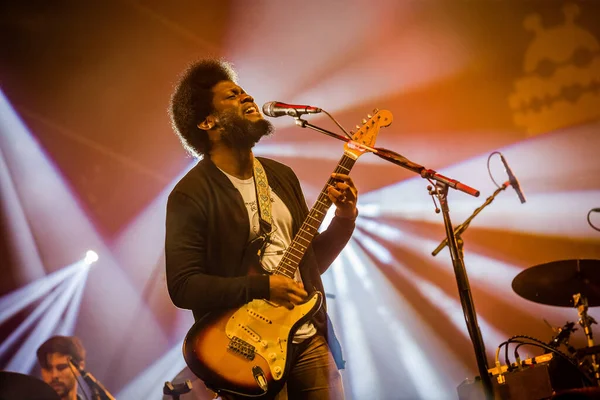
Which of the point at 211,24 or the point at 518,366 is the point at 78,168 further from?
the point at 518,366

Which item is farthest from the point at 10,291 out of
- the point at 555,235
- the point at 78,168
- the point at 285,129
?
the point at 555,235

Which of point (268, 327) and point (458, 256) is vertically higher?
point (458, 256)

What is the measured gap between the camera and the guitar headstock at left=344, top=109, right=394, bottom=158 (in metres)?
2.89

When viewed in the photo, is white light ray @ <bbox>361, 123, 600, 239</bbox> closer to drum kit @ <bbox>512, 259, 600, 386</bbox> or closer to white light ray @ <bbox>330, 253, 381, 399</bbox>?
white light ray @ <bbox>330, 253, 381, 399</bbox>

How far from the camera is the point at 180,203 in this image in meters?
2.64

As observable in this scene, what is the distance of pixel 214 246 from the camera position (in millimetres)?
2617

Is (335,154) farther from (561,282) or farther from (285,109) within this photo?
(285,109)

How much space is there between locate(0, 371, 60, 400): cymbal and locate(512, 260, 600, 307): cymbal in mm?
3255

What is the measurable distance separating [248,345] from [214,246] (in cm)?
50

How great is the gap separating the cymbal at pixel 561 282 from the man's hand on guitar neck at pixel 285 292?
84.6 inches

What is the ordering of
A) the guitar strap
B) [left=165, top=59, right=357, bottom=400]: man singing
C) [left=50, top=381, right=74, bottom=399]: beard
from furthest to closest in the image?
[left=50, top=381, right=74, bottom=399]: beard → the guitar strap → [left=165, top=59, right=357, bottom=400]: man singing

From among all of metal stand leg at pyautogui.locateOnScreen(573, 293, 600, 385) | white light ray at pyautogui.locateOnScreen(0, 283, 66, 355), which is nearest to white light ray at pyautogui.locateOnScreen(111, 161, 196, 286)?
white light ray at pyautogui.locateOnScreen(0, 283, 66, 355)

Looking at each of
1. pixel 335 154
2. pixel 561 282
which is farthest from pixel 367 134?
pixel 335 154

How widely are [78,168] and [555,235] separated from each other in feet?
16.9
